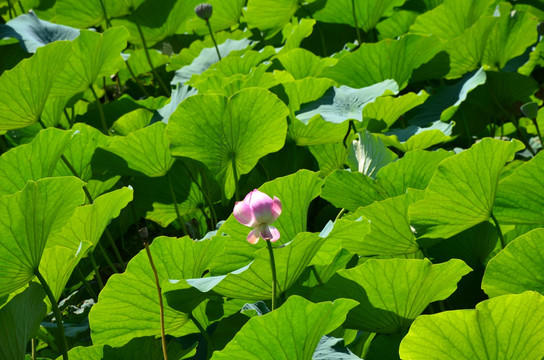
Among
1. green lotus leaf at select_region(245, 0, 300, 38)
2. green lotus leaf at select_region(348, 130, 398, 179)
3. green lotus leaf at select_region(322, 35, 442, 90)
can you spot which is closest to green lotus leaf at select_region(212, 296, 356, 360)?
green lotus leaf at select_region(348, 130, 398, 179)

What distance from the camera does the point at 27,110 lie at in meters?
1.31

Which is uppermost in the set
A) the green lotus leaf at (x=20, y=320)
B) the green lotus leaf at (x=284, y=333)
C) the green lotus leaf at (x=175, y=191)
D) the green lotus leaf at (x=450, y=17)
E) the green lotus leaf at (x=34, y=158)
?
the green lotus leaf at (x=34, y=158)

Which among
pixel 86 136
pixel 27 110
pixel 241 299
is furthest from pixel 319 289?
pixel 27 110

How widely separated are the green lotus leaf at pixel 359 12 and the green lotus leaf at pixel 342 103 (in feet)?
1.48

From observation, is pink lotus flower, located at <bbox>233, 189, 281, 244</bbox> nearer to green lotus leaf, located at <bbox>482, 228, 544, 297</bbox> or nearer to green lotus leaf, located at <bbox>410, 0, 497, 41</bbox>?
green lotus leaf, located at <bbox>482, 228, 544, 297</bbox>

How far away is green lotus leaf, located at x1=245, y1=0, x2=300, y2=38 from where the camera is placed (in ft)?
6.04

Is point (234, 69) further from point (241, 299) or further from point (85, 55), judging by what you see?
point (241, 299)

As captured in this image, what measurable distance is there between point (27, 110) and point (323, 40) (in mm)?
851

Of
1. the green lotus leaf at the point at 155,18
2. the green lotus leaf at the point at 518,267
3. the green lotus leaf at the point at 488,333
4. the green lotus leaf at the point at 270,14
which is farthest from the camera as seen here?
the green lotus leaf at the point at 155,18

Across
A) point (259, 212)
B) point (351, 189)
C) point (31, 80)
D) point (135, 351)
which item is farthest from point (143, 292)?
point (31, 80)

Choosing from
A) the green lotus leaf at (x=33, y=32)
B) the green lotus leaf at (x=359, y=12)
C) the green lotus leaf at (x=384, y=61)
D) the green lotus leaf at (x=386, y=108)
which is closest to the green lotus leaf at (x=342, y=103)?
the green lotus leaf at (x=386, y=108)

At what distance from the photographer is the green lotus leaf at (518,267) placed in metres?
0.77

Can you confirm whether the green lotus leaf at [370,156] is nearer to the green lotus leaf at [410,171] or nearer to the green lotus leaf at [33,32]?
the green lotus leaf at [410,171]

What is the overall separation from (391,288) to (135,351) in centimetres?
34
